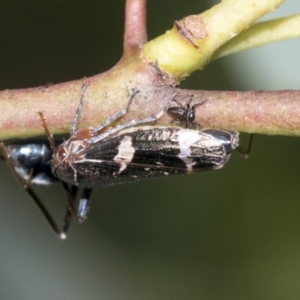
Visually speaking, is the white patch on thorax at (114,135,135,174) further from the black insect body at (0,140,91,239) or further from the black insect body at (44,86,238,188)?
the black insect body at (0,140,91,239)

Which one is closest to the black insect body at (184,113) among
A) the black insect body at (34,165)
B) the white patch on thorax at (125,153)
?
the white patch on thorax at (125,153)

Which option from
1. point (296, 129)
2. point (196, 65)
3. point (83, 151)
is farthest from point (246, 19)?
point (83, 151)

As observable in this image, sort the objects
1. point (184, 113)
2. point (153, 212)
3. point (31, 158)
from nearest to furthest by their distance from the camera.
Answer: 1. point (184, 113)
2. point (31, 158)
3. point (153, 212)

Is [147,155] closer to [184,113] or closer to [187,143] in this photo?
→ [187,143]

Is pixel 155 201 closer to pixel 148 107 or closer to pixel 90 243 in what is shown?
pixel 90 243

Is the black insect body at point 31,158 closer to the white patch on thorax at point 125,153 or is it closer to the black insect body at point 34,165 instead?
the black insect body at point 34,165

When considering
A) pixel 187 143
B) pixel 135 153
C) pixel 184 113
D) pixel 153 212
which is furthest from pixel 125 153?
pixel 153 212

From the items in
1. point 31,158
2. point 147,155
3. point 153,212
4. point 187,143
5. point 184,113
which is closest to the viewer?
point 184,113

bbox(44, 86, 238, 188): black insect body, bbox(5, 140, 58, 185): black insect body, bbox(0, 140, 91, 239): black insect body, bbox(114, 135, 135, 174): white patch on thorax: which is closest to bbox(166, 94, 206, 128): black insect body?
bbox(44, 86, 238, 188): black insect body
